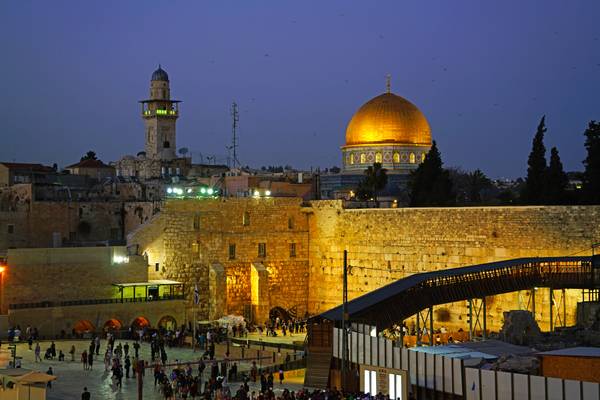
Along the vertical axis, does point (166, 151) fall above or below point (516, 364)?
above

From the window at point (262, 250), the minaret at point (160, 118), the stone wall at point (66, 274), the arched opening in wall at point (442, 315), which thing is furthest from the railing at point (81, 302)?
the minaret at point (160, 118)

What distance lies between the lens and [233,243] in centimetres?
4059

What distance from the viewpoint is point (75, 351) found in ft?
101

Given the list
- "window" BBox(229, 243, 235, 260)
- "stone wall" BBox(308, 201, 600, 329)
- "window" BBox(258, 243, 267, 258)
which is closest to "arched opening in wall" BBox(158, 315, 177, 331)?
"window" BBox(229, 243, 235, 260)

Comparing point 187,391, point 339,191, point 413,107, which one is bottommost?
point 187,391

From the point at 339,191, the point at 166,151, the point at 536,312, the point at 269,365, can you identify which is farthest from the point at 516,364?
the point at 166,151

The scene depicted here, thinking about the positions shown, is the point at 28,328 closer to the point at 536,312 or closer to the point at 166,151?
the point at 536,312

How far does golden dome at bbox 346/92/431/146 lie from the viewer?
58.8 metres

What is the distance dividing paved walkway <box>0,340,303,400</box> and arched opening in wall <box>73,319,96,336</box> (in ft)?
10.7

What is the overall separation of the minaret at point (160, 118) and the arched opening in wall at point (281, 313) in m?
28.4

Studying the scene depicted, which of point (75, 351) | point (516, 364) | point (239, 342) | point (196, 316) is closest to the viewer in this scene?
point (516, 364)

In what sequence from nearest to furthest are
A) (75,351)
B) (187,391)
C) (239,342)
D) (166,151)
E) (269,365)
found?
(187,391), (269,365), (75,351), (239,342), (166,151)

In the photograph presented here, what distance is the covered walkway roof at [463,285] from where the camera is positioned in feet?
84.6

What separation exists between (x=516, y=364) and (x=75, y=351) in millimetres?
15271
